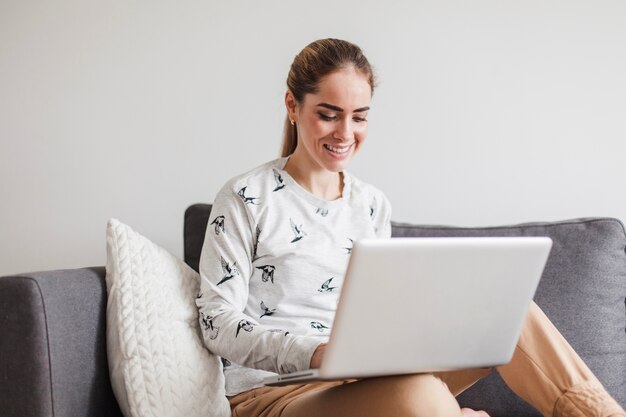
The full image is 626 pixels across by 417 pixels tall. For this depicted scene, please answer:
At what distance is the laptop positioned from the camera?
1070 mm

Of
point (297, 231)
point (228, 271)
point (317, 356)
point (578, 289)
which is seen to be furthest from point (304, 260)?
point (578, 289)

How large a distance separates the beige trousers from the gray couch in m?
0.31

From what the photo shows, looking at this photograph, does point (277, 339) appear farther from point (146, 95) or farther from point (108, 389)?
point (146, 95)

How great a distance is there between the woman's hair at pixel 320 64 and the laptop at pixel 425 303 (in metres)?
0.65

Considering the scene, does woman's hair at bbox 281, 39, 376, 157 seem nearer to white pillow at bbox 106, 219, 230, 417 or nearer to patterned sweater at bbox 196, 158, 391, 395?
patterned sweater at bbox 196, 158, 391, 395

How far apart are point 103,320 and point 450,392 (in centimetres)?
62

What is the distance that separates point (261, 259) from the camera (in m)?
1.64

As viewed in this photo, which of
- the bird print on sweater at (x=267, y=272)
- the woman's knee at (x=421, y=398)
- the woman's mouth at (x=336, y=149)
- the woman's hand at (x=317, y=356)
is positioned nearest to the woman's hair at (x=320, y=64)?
the woman's mouth at (x=336, y=149)

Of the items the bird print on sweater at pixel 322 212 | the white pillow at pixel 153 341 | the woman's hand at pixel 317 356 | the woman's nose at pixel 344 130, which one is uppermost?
the woman's nose at pixel 344 130

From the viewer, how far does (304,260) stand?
1646mm

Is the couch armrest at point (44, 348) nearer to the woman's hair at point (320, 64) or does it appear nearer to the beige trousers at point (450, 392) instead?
the beige trousers at point (450, 392)

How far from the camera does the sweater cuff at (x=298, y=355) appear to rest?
4.29ft

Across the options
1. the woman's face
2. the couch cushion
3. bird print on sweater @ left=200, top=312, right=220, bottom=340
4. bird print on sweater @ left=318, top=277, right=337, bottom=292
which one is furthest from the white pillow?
the couch cushion

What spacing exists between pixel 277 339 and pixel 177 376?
206 mm
